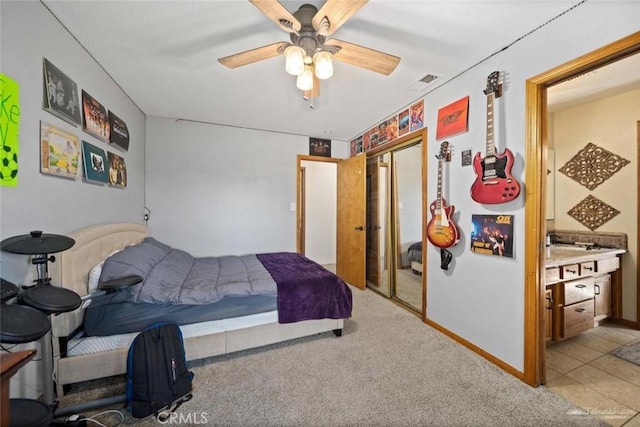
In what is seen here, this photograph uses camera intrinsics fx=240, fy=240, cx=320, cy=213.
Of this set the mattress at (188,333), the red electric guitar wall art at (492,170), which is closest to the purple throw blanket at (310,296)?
the mattress at (188,333)

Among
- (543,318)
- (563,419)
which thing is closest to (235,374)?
(563,419)

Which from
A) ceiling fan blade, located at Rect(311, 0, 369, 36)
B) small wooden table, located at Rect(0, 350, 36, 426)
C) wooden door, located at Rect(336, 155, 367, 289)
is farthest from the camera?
wooden door, located at Rect(336, 155, 367, 289)

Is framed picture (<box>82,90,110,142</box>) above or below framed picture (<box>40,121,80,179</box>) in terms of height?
above

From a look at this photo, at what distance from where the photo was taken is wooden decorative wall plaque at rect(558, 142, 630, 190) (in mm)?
2627

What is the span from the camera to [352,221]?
3916 millimetres

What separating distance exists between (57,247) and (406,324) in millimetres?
2915

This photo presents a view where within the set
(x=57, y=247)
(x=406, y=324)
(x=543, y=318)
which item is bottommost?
(x=406, y=324)

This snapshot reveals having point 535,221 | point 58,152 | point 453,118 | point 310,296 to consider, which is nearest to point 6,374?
point 58,152

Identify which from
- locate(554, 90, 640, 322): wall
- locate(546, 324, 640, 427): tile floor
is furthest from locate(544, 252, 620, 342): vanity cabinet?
locate(554, 90, 640, 322): wall

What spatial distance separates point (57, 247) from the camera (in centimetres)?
128

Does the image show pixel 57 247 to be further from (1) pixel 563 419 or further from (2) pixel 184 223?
(1) pixel 563 419

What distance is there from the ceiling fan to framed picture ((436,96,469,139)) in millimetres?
994

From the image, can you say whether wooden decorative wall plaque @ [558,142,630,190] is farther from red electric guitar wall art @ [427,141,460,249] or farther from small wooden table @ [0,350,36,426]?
small wooden table @ [0,350,36,426]

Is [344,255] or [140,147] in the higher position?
A: [140,147]
